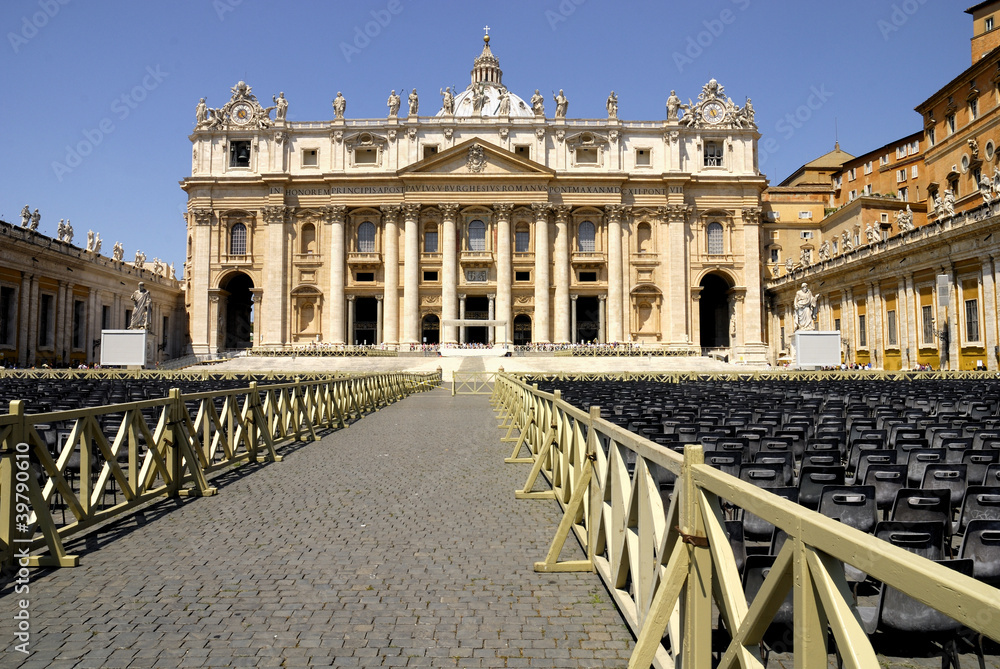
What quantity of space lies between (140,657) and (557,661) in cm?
248

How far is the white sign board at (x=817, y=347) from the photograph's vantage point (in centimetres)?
Answer: 3516

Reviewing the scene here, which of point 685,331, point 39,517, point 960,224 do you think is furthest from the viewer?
point 685,331

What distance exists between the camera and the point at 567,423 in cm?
787

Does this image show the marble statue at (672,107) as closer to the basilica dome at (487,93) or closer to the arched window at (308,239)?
the basilica dome at (487,93)

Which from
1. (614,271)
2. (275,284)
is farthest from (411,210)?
(614,271)

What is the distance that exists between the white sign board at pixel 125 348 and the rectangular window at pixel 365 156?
33.7 meters

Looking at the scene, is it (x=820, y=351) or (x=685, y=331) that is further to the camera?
(x=685, y=331)

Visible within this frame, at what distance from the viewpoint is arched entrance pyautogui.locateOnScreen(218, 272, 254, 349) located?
211 feet

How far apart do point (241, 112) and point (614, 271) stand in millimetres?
38061

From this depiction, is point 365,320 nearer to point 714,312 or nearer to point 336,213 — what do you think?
point 336,213

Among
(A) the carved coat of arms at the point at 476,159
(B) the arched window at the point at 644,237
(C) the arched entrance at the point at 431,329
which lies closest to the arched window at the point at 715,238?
(B) the arched window at the point at 644,237

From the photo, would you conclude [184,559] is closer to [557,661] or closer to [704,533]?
[557,661]

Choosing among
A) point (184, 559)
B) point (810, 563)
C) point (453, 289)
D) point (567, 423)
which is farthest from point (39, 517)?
point (453, 289)

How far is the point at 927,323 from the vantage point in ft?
122
